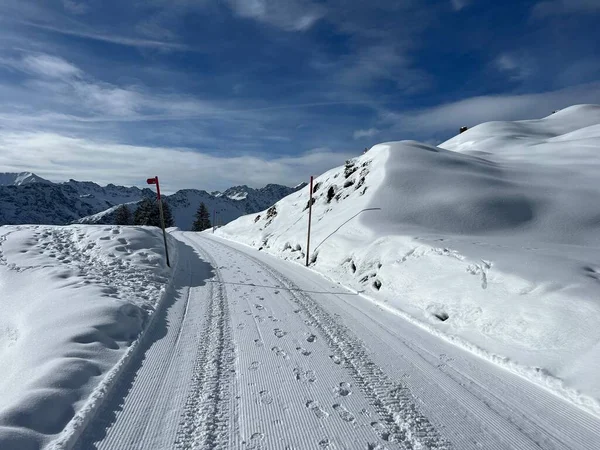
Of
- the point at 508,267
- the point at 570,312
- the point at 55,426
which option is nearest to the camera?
the point at 55,426

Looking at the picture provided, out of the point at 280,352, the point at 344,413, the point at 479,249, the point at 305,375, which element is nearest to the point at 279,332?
the point at 280,352

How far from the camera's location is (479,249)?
852 centimetres

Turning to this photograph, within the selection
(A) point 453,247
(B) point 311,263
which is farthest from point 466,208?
(B) point 311,263

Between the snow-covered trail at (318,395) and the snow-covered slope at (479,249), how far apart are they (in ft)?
2.38

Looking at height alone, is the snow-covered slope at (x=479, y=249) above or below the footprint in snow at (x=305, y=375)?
above

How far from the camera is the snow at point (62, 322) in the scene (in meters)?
3.16

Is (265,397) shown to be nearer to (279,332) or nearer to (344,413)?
(344,413)

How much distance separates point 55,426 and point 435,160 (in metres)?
23.3

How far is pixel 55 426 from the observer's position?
3.03 metres

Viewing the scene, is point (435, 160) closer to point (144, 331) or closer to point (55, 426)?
point (144, 331)

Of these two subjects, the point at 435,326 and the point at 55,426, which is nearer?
the point at 55,426

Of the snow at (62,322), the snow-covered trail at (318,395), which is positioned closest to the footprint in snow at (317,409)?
the snow-covered trail at (318,395)

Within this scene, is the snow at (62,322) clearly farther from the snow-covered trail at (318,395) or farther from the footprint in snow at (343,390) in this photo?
the footprint in snow at (343,390)

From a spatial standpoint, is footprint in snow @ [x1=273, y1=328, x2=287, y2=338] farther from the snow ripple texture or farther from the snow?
the snow
